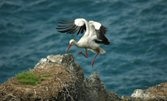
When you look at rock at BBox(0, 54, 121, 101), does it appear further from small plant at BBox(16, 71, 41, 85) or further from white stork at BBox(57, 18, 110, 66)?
white stork at BBox(57, 18, 110, 66)

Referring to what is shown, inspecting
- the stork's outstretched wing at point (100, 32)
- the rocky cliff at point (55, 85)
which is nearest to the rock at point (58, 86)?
the rocky cliff at point (55, 85)

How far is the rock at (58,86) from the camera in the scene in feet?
43.6

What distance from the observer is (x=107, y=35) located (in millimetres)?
29750

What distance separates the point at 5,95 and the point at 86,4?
1992cm

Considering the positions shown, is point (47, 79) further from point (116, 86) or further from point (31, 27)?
point (31, 27)

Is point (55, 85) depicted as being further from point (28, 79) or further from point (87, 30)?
point (87, 30)

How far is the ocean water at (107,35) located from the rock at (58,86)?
10.2m

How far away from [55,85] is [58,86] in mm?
77

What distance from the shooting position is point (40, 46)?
1158 inches

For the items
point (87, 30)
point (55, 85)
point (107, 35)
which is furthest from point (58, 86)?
point (107, 35)

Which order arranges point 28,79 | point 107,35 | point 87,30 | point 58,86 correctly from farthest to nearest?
point 107,35 < point 87,30 < point 28,79 < point 58,86

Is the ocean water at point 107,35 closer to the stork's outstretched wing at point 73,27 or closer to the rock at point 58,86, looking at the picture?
the stork's outstretched wing at point 73,27

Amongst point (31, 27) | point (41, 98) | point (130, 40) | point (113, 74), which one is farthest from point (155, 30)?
point (41, 98)

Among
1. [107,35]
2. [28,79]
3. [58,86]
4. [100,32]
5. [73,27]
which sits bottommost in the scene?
[58,86]
